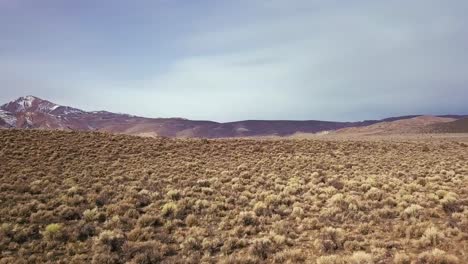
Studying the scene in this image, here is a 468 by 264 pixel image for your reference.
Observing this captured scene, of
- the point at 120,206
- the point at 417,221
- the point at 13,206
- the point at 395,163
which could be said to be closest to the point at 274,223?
the point at 417,221

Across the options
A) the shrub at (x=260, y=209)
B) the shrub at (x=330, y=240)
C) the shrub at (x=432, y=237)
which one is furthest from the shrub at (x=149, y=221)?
the shrub at (x=432, y=237)

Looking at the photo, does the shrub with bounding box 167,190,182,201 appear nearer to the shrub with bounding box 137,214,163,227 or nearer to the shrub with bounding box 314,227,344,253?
the shrub with bounding box 137,214,163,227

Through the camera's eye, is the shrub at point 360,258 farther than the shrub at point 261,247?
No

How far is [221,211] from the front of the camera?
51.4 ft

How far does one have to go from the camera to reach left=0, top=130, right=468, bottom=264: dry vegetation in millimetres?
11000

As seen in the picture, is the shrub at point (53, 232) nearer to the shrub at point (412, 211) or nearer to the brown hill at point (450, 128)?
the shrub at point (412, 211)

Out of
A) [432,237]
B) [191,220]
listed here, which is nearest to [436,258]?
[432,237]

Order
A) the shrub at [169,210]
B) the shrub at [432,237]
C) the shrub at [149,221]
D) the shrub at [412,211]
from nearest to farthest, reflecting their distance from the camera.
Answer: the shrub at [432,237] < the shrub at [149,221] < the shrub at [412,211] < the shrub at [169,210]

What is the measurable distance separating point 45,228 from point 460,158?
35924 millimetres

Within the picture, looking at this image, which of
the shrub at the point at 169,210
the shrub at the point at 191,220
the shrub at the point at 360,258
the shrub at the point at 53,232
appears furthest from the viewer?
the shrub at the point at 169,210

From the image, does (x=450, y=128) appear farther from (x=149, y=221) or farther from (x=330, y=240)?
(x=149, y=221)

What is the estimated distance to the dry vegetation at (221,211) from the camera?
11.0 meters

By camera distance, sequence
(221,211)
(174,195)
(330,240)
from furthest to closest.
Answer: (174,195)
(221,211)
(330,240)

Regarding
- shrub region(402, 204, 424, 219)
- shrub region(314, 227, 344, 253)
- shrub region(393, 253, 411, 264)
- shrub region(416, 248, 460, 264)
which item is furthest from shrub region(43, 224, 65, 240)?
shrub region(402, 204, 424, 219)
